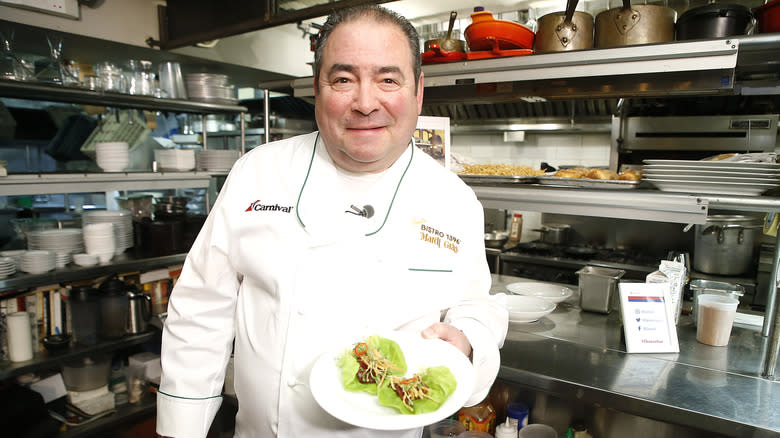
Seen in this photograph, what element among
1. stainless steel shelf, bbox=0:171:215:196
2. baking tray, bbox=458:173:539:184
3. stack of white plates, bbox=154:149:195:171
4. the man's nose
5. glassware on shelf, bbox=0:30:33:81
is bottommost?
stainless steel shelf, bbox=0:171:215:196

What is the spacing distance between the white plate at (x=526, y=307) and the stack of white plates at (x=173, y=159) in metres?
2.69

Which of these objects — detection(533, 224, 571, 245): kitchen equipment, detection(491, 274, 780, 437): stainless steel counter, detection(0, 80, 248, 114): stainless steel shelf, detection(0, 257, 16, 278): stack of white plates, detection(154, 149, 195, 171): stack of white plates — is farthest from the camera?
detection(533, 224, 571, 245): kitchen equipment

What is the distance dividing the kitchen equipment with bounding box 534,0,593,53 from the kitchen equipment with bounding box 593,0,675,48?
0.48ft

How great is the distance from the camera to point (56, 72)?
2.96 metres

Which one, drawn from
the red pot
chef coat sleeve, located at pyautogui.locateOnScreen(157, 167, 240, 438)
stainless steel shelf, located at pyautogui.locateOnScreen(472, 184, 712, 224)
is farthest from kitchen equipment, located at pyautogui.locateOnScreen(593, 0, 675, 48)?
chef coat sleeve, located at pyautogui.locateOnScreen(157, 167, 240, 438)

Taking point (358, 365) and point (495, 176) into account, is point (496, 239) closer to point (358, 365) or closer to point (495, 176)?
point (495, 176)

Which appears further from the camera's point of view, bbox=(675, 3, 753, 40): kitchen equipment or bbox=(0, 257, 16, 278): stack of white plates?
bbox=(0, 257, 16, 278): stack of white plates

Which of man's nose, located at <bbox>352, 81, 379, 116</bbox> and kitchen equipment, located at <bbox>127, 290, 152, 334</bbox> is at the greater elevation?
man's nose, located at <bbox>352, 81, 379, 116</bbox>

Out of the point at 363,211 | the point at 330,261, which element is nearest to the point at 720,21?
the point at 363,211

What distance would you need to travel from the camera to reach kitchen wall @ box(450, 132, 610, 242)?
16.6ft

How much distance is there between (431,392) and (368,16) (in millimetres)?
992

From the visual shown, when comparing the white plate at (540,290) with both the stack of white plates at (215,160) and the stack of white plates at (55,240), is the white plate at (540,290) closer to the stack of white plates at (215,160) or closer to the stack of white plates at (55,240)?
the stack of white plates at (215,160)

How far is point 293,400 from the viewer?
4.16ft

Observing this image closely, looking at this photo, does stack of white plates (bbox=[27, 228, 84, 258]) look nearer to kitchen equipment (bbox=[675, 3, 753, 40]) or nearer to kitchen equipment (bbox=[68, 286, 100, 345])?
kitchen equipment (bbox=[68, 286, 100, 345])
